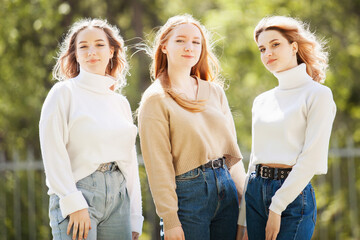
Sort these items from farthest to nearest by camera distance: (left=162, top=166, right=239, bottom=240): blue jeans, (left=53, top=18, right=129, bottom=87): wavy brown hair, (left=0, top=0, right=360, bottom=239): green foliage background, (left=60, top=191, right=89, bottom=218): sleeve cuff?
1. (left=0, top=0, right=360, bottom=239): green foliage background
2. (left=53, top=18, right=129, bottom=87): wavy brown hair
3. (left=162, top=166, right=239, bottom=240): blue jeans
4. (left=60, top=191, right=89, bottom=218): sleeve cuff

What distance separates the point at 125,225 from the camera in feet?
9.00

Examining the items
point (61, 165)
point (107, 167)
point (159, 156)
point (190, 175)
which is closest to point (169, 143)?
point (159, 156)

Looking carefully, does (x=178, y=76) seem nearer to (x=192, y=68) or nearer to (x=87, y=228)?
(x=192, y=68)

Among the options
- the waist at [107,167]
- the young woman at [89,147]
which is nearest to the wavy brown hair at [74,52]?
the young woman at [89,147]

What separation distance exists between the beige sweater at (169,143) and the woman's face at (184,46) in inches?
7.3

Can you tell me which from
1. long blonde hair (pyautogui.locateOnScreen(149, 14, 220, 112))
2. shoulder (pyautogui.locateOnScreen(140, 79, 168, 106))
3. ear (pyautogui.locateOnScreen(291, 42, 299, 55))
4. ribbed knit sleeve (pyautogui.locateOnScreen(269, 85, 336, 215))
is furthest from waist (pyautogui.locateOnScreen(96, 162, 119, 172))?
ear (pyautogui.locateOnScreen(291, 42, 299, 55))

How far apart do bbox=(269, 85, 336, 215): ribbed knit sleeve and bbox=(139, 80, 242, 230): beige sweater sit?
46cm

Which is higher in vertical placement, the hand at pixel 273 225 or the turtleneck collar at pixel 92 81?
the turtleneck collar at pixel 92 81

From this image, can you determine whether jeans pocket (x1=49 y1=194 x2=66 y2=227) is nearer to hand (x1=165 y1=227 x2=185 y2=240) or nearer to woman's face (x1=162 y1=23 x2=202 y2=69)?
hand (x1=165 y1=227 x2=185 y2=240)

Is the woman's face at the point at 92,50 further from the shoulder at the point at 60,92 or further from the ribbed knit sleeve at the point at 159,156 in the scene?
the ribbed knit sleeve at the point at 159,156

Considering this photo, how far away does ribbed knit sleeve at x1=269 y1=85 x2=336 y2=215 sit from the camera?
2545mm

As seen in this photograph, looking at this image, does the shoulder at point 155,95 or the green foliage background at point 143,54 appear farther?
the green foliage background at point 143,54

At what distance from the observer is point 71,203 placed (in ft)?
8.18

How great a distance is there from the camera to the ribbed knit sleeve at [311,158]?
2.54 m
